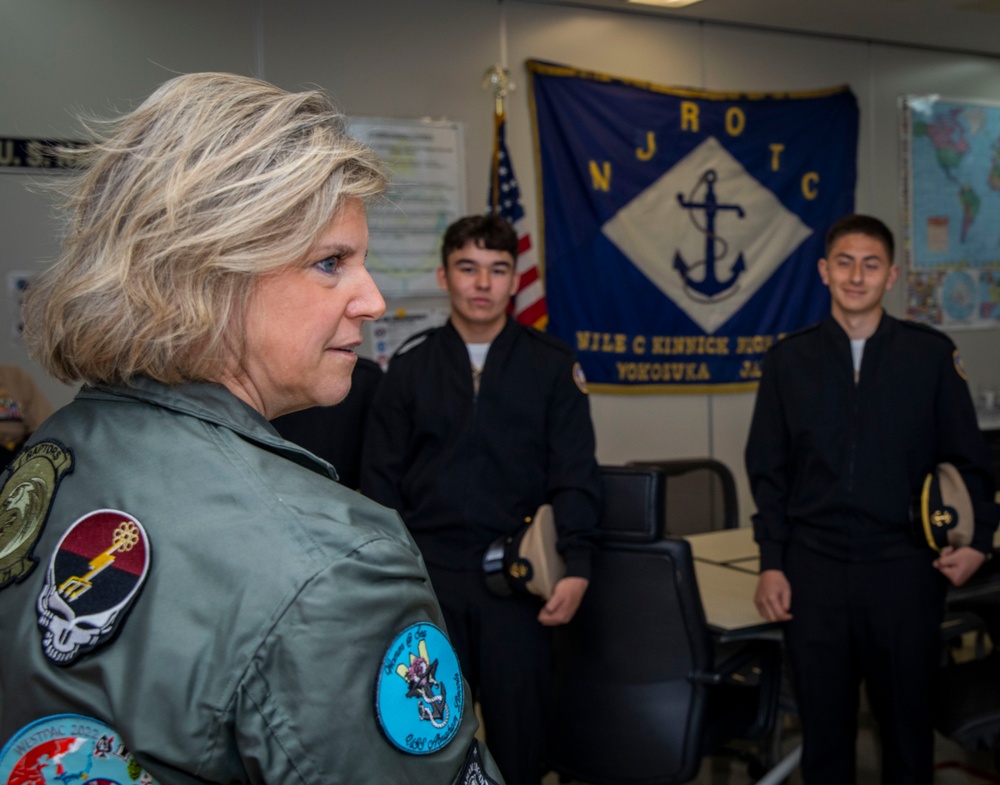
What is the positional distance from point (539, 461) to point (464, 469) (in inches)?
8.1

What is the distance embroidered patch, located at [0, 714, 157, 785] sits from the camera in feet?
2.39

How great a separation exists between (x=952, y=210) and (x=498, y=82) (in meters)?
3.13

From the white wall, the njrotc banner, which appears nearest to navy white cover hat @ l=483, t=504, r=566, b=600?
the white wall

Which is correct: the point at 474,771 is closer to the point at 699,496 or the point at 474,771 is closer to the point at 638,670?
the point at 638,670

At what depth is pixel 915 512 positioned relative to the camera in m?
2.55

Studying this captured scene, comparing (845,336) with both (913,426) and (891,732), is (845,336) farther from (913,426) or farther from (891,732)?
(891,732)

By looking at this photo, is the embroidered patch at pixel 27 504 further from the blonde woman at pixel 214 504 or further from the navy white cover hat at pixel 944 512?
the navy white cover hat at pixel 944 512

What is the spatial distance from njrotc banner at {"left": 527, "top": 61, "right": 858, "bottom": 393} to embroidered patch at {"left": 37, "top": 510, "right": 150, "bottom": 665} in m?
4.14

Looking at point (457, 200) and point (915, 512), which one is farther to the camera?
point (457, 200)

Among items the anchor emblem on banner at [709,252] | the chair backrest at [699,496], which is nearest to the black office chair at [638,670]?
the chair backrest at [699,496]

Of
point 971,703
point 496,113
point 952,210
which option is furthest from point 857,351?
point 952,210

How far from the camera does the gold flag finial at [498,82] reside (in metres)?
4.62

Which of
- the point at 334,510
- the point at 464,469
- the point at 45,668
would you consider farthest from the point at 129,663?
the point at 464,469

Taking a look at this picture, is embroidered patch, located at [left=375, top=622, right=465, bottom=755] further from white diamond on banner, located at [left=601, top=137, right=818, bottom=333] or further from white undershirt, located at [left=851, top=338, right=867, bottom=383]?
white diamond on banner, located at [left=601, top=137, right=818, bottom=333]
